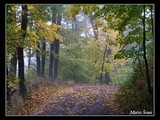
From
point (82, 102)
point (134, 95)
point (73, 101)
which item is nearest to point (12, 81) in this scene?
point (73, 101)

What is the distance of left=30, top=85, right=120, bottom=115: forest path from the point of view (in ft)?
23.9

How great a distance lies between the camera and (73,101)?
7.70 metres

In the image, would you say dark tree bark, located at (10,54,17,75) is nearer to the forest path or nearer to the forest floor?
the forest floor

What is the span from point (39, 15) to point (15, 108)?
2527mm

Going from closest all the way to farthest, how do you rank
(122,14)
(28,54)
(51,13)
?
(122,14) → (51,13) → (28,54)

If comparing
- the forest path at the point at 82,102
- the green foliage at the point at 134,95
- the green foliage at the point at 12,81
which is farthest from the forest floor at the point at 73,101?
the green foliage at the point at 12,81

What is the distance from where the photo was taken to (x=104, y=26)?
7605 mm

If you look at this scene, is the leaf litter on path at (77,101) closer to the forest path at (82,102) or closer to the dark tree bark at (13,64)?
the forest path at (82,102)

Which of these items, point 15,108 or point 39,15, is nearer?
point 15,108

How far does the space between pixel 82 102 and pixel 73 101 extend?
244 millimetres

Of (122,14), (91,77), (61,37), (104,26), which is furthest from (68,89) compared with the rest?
(122,14)

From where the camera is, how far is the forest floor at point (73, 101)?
23.9ft

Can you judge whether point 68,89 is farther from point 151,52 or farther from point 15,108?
point 151,52

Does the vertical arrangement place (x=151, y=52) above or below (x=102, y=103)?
above
